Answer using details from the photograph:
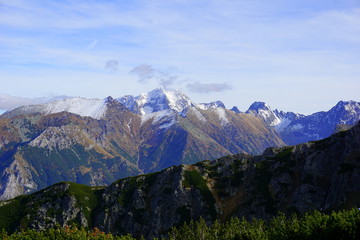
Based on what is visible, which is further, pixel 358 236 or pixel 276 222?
pixel 276 222

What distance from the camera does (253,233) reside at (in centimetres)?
16538

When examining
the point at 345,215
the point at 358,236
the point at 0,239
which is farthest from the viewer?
the point at 0,239

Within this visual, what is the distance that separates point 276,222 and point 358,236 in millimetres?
61245

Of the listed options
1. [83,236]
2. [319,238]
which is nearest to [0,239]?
[83,236]

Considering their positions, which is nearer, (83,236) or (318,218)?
(318,218)

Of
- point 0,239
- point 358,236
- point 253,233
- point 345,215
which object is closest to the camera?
point 358,236

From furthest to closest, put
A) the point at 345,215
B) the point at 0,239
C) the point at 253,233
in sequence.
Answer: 1. the point at 0,239
2. the point at 253,233
3. the point at 345,215

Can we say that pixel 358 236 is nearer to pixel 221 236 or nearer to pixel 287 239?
pixel 287 239

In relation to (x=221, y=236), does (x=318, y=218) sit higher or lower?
higher

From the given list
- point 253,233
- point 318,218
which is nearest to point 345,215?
point 318,218

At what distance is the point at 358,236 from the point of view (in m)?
137

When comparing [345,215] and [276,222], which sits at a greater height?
[345,215]

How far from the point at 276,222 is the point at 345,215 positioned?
48605 mm

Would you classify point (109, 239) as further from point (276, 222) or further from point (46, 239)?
point (276, 222)
